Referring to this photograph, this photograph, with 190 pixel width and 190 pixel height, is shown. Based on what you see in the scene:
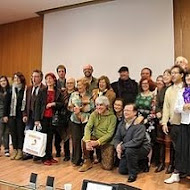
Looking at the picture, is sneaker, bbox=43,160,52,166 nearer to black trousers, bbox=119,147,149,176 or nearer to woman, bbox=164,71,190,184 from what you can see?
black trousers, bbox=119,147,149,176

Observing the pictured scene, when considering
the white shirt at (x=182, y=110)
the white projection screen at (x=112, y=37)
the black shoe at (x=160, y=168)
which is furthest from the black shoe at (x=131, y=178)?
the white projection screen at (x=112, y=37)

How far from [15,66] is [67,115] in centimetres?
324

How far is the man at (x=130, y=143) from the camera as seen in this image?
126 inches

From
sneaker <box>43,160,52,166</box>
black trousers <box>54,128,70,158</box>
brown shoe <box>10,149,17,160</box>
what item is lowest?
sneaker <box>43,160,52,166</box>

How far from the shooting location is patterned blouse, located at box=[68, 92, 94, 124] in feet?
12.2

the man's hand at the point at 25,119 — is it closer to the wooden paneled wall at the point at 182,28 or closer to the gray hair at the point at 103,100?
the gray hair at the point at 103,100

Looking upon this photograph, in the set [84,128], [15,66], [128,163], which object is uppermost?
[15,66]

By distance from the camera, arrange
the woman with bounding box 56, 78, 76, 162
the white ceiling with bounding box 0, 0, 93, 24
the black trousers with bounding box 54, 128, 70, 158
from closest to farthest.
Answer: the woman with bounding box 56, 78, 76, 162 < the black trousers with bounding box 54, 128, 70, 158 < the white ceiling with bounding box 0, 0, 93, 24

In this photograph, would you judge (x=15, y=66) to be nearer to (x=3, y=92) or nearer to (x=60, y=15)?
(x=60, y=15)

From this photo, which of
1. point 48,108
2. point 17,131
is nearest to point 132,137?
point 48,108

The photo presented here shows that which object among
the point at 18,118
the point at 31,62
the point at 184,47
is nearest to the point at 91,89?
the point at 18,118

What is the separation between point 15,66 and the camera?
6707 millimetres

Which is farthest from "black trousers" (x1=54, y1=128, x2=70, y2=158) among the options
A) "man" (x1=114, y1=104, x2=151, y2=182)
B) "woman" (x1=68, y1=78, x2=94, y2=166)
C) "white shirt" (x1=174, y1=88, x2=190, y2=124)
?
"white shirt" (x1=174, y1=88, x2=190, y2=124)

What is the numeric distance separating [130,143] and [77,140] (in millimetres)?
764
